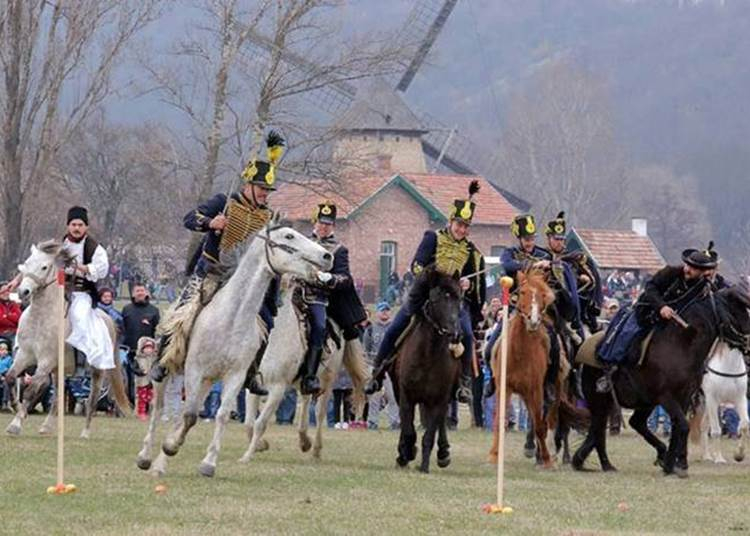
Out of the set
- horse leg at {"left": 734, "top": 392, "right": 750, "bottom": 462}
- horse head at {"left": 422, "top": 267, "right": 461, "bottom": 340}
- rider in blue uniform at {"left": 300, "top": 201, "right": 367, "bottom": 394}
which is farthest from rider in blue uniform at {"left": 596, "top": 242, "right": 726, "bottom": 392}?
horse leg at {"left": 734, "top": 392, "right": 750, "bottom": 462}

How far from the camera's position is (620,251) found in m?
87.9

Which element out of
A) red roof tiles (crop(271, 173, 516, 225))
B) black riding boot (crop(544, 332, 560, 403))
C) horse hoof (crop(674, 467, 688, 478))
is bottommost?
horse hoof (crop(674, 467, 688, 478))

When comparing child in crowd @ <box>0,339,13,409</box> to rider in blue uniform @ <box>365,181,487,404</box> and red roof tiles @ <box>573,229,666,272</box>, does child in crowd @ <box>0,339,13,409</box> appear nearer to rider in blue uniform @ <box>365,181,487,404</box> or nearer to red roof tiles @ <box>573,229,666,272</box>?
rider in blue uniform @ <box>365,181,487,404</box>

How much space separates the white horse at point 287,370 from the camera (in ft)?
67.3

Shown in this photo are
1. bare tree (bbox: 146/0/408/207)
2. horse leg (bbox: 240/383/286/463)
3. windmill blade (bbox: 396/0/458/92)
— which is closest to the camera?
horse leg (bbox: 240/383/286/463)

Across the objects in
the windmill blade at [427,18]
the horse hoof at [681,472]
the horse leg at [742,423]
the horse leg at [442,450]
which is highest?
the windmill blade at [427,18]

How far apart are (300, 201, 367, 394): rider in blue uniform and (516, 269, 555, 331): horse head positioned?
1755mm

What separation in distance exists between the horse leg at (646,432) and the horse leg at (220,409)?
5.57m

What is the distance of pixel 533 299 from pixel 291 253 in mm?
4190

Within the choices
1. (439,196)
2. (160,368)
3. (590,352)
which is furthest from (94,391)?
(439,196)

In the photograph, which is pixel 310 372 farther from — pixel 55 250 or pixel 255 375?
pixel 55 250

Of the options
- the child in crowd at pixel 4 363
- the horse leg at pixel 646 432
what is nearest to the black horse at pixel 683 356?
the horse leg at pixel 646 432

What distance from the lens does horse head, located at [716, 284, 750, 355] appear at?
68.5ft

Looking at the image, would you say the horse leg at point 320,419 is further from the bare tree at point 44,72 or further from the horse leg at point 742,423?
the bare tree at point 44,72
